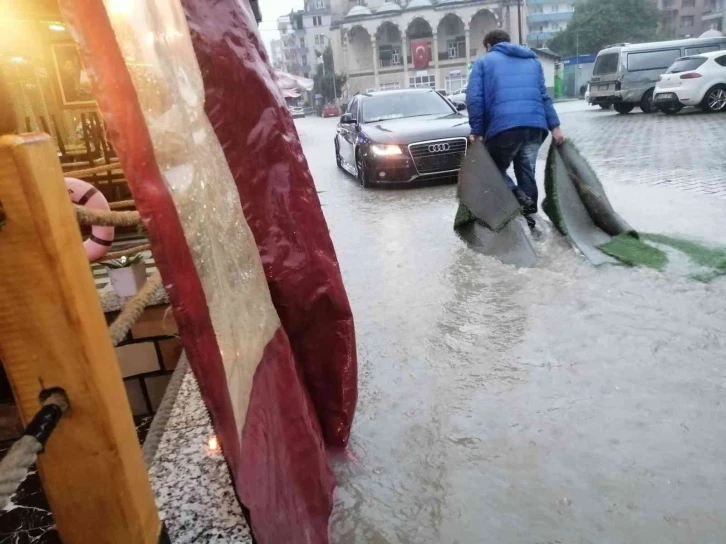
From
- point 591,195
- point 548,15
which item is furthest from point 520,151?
point 548,15

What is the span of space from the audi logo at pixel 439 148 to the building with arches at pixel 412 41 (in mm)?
53215

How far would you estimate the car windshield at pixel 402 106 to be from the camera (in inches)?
379

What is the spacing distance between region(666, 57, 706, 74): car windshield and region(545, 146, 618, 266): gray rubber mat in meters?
13.0

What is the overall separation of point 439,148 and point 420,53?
5674 centimetres

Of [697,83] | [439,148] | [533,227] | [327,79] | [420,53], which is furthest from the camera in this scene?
[327,79]

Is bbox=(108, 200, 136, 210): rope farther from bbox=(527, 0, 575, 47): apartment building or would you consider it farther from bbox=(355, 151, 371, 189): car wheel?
bbox=(527, 0, 575, 47): apartment building

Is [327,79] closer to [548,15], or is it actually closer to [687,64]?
[548,15]

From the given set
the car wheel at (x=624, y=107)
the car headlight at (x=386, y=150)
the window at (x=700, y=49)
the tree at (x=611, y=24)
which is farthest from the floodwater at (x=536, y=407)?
the tree at (x=611, y=24)

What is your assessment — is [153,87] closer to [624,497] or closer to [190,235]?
[190,235]

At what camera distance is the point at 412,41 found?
6175 cm

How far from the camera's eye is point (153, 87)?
3.26ft

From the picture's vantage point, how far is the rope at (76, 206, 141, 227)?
1.15m

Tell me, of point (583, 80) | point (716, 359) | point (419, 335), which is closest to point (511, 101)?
point (419, 335)

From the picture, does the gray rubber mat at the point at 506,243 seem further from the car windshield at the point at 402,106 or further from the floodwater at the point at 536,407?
A: the car windshield at the point at 402,106
